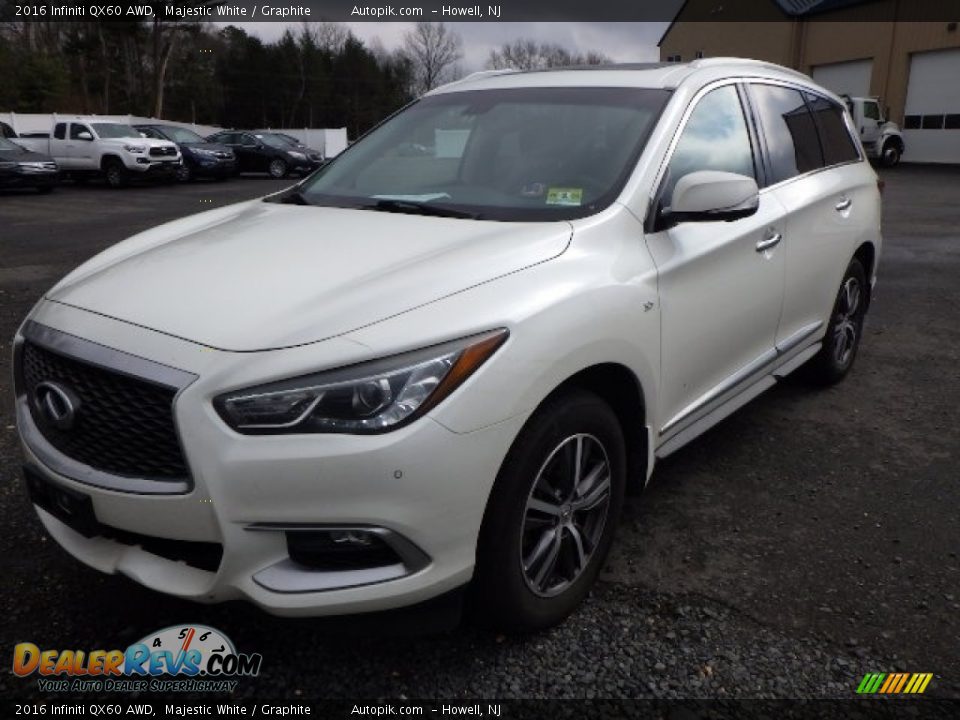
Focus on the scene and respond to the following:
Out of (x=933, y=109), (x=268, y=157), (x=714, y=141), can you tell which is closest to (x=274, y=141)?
(x=268, y=157)

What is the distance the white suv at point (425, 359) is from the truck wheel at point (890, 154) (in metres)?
25.9

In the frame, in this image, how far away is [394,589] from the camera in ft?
6.52

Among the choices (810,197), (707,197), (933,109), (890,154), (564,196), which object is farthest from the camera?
(933,109)

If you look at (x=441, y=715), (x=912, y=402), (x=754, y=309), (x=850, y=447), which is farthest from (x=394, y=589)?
(x=912, y=402)

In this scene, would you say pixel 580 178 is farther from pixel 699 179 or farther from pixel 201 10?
pixel 201 10

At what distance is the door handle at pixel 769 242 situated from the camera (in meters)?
3.35

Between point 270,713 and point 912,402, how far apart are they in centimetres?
396

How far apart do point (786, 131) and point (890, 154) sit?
84.4 feet

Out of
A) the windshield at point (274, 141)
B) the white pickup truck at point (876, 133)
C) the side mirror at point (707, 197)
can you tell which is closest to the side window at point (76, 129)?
the windshield at point (274, 141)

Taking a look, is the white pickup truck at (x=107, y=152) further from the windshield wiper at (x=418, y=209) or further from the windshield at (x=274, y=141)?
the windshield wiper at (x=418, y=209)

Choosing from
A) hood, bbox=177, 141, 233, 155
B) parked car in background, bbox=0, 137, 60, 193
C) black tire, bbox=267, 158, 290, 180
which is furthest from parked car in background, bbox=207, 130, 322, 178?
parked car in background, bbox=0, 137, 60, 193

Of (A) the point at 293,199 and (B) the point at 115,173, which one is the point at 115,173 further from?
(A) the point at 293,199

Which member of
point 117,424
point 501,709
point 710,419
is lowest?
point 501,709

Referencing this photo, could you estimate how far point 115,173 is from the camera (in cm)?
1969
